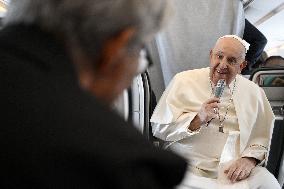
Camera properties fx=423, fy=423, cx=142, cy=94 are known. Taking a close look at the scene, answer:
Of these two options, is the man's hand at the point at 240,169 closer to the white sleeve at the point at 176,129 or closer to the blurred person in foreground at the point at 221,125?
the blurred person in foreground at the point at 221,125

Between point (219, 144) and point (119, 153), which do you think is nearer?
point (119, 153)

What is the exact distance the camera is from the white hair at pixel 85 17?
0.64 meters

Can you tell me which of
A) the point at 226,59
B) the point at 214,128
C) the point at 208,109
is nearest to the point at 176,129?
the point at 214,128

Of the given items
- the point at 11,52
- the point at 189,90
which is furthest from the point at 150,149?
the point at 189,90

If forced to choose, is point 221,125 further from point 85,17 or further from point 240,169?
point 85,17

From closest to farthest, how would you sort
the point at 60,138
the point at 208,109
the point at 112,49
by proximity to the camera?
the point at 60,138, the point at 112,49, the point at 208,109

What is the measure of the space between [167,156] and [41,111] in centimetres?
18

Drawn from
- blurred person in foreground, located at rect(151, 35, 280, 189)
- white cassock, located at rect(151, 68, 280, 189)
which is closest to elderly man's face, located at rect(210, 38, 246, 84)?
blurred person in foreground, located at rect(151, 35, 280, 189)

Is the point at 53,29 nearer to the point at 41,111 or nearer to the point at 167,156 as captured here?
the point at 41,111

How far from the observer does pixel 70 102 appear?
1.90 feet

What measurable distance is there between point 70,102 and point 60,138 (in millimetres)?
53

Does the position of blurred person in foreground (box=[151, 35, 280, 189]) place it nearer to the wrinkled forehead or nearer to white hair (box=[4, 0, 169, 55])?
the wrinkled forehead

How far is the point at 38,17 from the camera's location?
2.11 feet

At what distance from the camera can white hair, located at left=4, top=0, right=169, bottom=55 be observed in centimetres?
64
